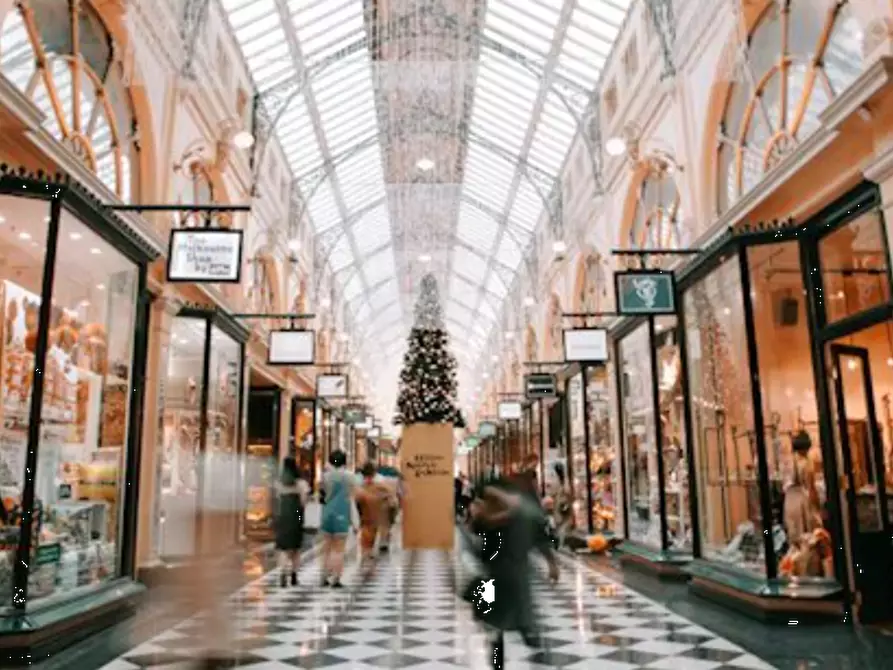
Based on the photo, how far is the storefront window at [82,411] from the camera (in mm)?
5957

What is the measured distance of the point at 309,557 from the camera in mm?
12695

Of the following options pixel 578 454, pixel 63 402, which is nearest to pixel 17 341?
pixel 63 402

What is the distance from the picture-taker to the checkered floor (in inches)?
201

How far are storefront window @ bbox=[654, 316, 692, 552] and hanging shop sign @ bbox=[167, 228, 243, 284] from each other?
200 inches

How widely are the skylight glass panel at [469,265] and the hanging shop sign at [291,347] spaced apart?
54.0ft

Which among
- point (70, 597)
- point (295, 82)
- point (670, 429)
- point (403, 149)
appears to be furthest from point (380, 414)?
point (70, 597)

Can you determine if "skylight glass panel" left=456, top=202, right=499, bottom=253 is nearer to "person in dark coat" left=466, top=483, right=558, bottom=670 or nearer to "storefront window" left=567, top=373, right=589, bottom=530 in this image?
"storefront window" left=567, top=373, right=589, bottom=530

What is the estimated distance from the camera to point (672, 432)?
9680mm

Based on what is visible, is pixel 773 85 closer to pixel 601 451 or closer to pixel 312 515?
pixel 601 451

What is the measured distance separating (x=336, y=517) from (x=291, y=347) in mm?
5001

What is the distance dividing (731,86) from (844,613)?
18.2 ft

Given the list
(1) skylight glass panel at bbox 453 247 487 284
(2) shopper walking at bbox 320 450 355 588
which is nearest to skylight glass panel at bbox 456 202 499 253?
(1) skylight glass panel at bbox 453 247 487 284

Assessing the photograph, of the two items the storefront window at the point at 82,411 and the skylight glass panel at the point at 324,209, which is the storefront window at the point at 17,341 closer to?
the storefront window at the point at 82,411

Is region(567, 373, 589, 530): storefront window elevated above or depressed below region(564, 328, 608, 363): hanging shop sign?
below
